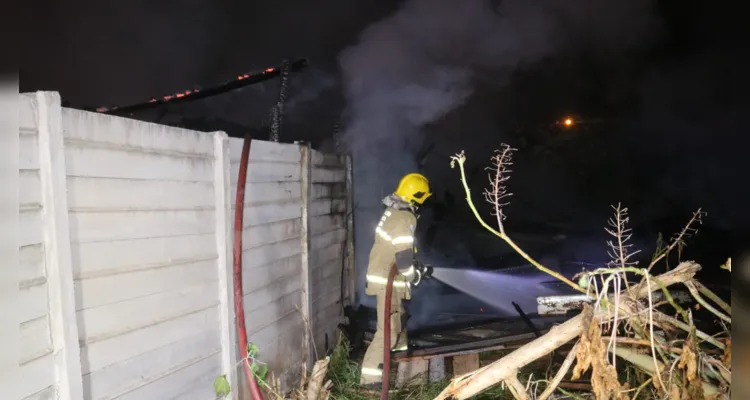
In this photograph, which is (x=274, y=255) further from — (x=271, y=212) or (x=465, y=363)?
(x=465, y=363)

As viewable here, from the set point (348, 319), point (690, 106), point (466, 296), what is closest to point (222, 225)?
point (348, 319)

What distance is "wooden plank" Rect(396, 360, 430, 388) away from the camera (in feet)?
14.6

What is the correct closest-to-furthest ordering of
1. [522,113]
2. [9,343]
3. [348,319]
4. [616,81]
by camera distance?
[9,343]
[348,319]
[616,81]
[522,113]

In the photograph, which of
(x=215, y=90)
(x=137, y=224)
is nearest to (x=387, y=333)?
(x=137, y=224)

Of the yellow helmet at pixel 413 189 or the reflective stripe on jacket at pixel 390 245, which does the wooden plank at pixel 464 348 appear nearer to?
the reflective stripe on jacket at pixel 390 245

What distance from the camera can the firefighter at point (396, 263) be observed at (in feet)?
14.6

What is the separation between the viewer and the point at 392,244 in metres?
4.54

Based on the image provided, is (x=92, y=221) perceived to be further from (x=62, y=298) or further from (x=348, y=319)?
(x=348, y=319)

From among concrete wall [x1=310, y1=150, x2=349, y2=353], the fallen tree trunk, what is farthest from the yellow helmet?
the fallen tree trunk

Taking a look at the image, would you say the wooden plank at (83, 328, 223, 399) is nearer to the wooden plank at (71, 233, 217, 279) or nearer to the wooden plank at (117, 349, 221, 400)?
the wooden plank at (117, 349, 221, 400)

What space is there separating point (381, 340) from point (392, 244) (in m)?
0.95

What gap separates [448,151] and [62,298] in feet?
24.9

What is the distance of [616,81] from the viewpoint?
9.34 m

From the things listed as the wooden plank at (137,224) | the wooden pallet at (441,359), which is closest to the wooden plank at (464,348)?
the wooden pallet at (441,359)
